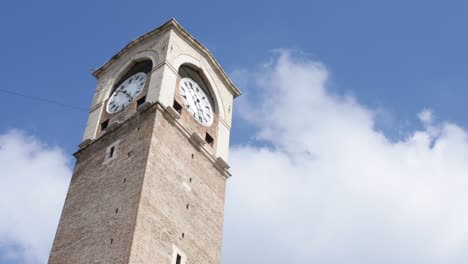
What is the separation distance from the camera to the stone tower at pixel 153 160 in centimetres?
2431

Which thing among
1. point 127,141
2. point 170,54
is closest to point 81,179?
point 127,141

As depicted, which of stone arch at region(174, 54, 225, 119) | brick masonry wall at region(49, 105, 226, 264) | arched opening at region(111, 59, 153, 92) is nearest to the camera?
brick masonry wall at region(49, 105, 226, 264)

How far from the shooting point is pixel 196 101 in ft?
103

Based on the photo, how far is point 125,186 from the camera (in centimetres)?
2545

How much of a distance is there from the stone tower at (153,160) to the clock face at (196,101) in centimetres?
6

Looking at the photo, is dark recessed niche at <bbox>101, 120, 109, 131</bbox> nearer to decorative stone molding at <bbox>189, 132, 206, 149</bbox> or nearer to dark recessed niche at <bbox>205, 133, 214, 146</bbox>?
decorative stone molding at <bbox>189, 132, 206, 149</bbox>

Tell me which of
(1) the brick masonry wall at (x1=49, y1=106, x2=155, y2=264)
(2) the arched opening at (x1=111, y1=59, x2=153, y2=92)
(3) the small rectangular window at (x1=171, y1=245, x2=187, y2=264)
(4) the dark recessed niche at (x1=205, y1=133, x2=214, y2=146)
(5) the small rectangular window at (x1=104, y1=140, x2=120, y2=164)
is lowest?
(3) the small rectangular window at (x1=171, y1=245, x2=187, y2=264)

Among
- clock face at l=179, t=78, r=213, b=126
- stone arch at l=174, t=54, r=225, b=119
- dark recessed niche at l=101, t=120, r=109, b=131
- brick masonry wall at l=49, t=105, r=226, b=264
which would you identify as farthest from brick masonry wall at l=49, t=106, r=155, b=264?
stone arch at l=174, t=54, r=225, b=119

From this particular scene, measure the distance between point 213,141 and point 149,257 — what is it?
8623 mm

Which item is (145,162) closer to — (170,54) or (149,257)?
(149,257)

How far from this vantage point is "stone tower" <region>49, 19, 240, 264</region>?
24.3m

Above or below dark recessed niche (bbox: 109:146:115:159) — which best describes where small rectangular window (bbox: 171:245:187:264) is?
below

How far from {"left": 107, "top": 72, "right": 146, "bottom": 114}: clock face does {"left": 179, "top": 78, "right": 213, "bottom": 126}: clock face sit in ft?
5.69

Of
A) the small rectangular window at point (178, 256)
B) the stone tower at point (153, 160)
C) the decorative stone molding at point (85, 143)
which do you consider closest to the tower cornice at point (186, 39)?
the stone tower at point (153, 160)
